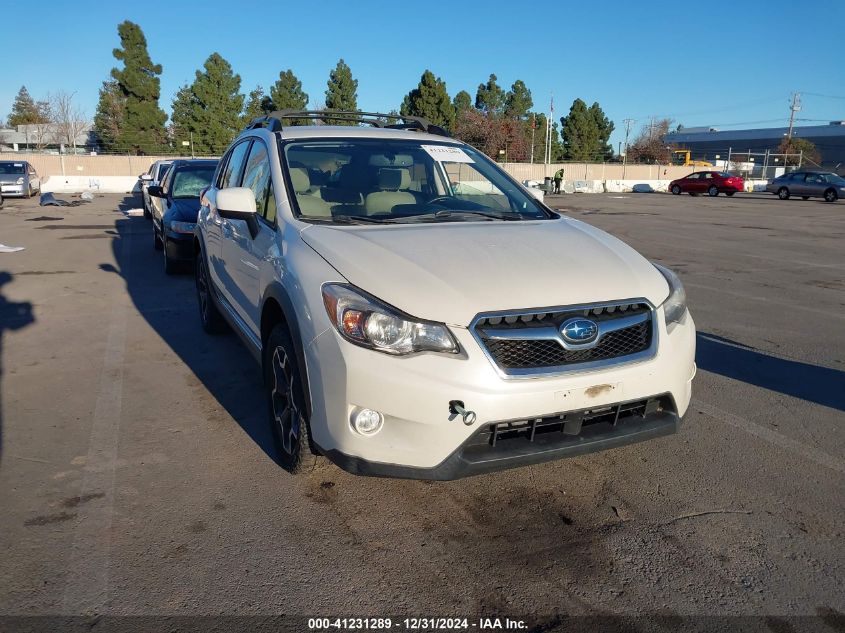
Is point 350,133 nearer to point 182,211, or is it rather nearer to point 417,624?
point 417,624

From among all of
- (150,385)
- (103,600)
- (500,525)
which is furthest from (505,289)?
(150,385)

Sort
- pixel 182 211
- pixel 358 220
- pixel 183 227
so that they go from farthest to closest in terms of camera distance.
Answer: pixel 182 211, pixel 183 227, pixel 358 220

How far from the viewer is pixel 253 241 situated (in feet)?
13.5

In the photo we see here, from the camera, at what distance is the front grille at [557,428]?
111 inches

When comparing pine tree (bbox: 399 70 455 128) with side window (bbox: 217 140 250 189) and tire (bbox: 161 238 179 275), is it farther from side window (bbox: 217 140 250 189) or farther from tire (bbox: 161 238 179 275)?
side window (bbox: 217 140 250 189)

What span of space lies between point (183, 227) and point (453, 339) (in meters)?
7.67

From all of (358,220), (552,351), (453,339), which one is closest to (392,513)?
(453,339)

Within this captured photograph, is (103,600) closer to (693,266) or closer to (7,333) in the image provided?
(7,333)

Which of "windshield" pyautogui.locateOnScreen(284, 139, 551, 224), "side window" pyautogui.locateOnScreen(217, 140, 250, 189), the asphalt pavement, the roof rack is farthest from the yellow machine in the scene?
the asphalt pavement

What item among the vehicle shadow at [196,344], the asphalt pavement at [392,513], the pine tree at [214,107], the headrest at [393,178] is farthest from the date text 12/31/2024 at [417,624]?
the pine tree at [214,107]

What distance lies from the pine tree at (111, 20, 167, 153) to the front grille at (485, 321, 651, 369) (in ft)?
195

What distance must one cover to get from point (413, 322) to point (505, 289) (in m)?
0.45

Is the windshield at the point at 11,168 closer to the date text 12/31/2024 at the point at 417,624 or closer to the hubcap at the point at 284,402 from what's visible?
the hubcap at the point at 284,402

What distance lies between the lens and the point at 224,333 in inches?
255
